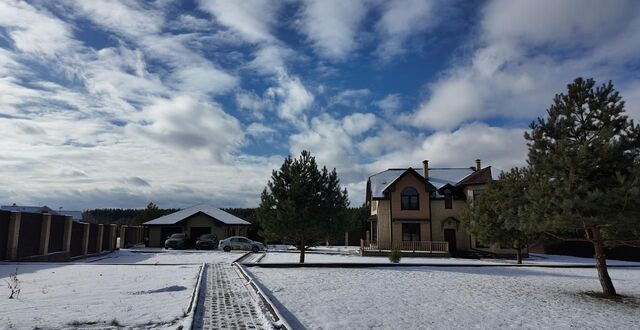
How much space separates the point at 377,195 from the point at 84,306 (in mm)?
26648

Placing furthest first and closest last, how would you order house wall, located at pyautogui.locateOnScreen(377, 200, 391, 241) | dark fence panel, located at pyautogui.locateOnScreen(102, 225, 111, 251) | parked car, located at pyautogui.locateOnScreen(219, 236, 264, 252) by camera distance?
1. parked car, located at pyautogui.locateOnScreen(219, 236, 264, 252)
2. house wall, located at pyautogui.locateOnScreen(377, 200, 391, 241)
3. dark fence panel, located at pyautogui.locateOnScreen(102, 225, 111, 251)

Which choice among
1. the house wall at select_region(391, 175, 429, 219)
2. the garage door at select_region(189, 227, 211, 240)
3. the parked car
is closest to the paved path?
the house wall at select_region(391, 175, 429, 219)

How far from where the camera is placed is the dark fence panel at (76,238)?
25.5 metres

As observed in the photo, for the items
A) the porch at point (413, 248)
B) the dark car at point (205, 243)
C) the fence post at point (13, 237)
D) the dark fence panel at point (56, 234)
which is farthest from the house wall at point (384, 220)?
the fence post at point (13, 237)

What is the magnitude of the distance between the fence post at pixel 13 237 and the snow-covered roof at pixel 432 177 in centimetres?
2341

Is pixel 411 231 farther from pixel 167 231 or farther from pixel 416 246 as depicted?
pixel 167 231

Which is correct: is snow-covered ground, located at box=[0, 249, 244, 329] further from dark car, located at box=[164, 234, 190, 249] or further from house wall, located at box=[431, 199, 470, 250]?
house wall, located at box=[431, 199, 470, 250]

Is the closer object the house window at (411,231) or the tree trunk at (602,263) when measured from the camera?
the tree trunk at (602,263)

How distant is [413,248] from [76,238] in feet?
74.2

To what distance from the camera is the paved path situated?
7836 mm

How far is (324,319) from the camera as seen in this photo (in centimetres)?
855

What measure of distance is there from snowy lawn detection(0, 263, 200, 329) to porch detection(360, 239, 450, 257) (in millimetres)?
17394

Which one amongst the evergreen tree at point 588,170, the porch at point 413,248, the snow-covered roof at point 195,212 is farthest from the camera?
the snow-covered roof at point 195,212

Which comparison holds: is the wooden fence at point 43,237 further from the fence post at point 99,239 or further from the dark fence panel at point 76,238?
the fence post at point 99,239
